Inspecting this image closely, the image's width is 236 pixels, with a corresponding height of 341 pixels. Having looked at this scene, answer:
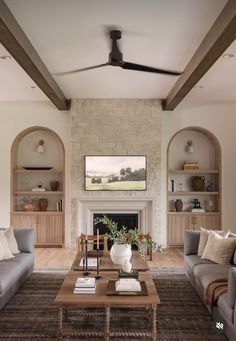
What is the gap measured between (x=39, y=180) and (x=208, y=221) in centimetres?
379

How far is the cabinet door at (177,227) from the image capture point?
25.0ft

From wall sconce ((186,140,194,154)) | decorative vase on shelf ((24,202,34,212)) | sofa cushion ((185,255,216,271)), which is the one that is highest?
wall sconce ((186,140,194,154))

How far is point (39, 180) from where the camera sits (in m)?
8.00

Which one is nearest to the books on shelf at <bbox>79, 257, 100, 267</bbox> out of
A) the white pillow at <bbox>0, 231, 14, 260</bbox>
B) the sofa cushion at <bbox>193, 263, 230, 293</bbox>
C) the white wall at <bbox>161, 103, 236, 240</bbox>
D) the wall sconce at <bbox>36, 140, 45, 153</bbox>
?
the white pillow at <bbox>0, 231, 14, 260</bbox>

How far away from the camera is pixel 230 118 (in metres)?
7.57

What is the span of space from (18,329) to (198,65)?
355 cm

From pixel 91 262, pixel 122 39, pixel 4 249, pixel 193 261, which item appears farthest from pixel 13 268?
pixel 122 39

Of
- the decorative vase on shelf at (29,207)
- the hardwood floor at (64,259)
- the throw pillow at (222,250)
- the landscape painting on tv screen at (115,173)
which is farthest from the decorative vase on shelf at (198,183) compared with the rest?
the decorative vase on shelf at (29,207)

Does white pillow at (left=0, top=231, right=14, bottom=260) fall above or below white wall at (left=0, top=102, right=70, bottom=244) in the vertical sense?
below

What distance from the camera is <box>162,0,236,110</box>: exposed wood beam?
3.22 metres

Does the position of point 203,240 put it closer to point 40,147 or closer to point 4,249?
point 4,249

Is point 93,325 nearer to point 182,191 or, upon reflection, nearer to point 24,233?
point 24,233

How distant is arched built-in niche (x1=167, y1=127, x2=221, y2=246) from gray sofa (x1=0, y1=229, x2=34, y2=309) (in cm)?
333

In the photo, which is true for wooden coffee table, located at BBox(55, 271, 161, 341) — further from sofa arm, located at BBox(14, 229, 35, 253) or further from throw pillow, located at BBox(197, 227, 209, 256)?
sofa arm, located at BBox(14, 229, 35, 253)
